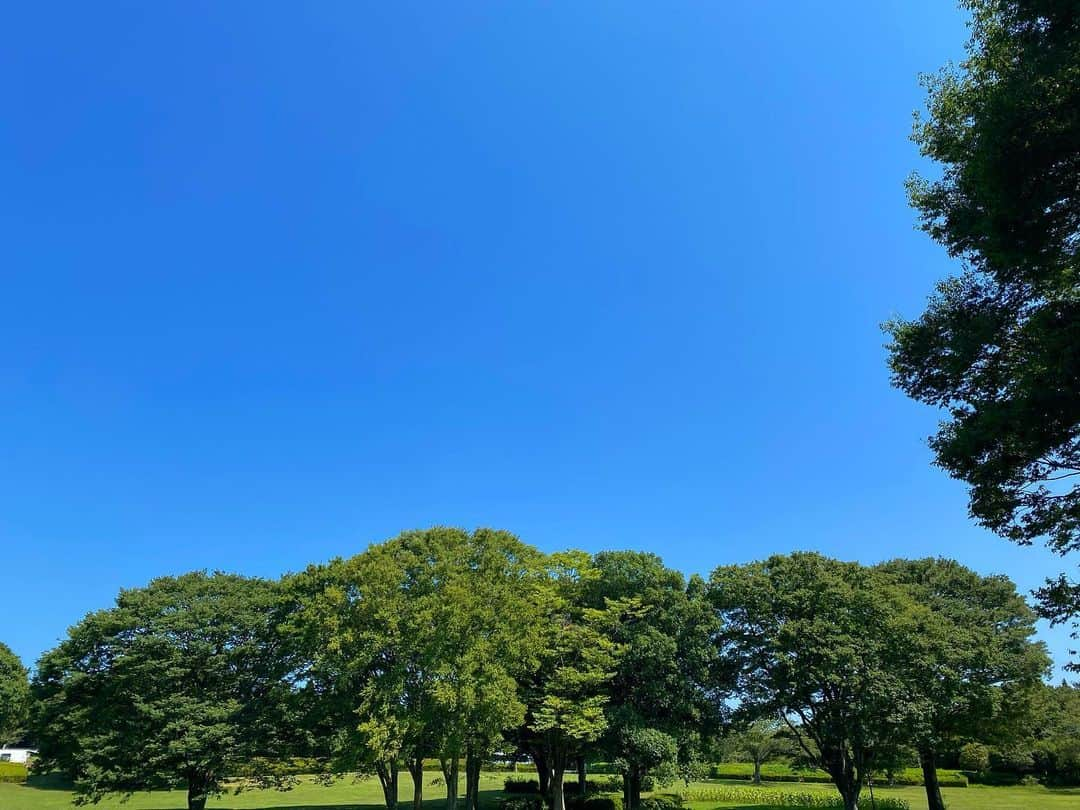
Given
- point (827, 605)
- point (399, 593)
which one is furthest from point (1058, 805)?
point (399, 593)

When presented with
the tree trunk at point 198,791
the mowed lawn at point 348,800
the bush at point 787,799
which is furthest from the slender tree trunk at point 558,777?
the bush at point 787,799

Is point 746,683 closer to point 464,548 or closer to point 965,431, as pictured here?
point 464,548

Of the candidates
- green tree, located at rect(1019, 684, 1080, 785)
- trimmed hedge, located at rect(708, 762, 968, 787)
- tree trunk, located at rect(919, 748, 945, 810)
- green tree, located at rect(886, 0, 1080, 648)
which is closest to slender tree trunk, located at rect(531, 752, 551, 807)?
tree trunk, located at rect(919, 748, 945, 810)

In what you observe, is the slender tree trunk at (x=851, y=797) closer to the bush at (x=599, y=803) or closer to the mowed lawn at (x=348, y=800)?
the mowed lawn at (x=348, y=800)

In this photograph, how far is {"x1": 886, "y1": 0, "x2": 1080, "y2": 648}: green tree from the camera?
909cm

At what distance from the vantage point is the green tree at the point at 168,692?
27.8m

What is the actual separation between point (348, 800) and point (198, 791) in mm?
17203

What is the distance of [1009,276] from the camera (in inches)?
470

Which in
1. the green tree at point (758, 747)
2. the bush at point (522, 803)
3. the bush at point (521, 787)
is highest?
the bush at point (522, 803)

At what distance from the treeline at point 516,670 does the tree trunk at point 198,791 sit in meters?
0.10

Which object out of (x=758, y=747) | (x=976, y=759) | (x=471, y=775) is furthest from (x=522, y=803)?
(x=758, y=747)

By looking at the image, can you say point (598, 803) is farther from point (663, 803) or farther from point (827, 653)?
point (827, 653)

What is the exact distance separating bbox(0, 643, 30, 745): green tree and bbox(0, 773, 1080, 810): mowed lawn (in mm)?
13012

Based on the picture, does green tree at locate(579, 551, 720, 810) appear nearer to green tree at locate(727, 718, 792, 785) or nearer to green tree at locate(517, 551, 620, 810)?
green tree at locate(517, 551, 620, 810)
